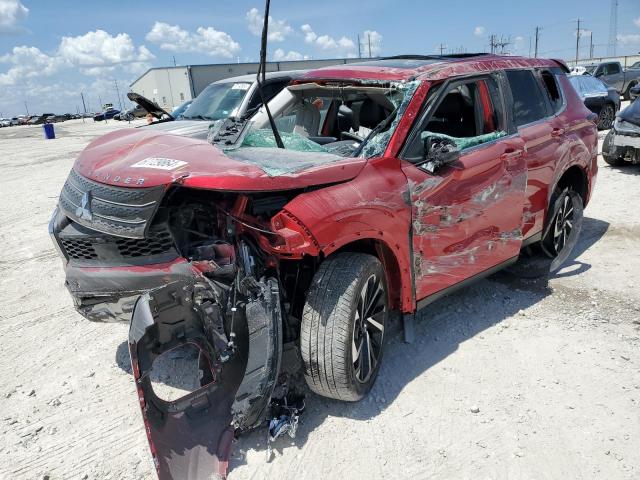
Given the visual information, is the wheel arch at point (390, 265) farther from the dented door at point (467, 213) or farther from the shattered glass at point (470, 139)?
the shattered glass at point (470, 139)

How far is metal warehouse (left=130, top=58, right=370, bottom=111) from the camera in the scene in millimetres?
A: 46069

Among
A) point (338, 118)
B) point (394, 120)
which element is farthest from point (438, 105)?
point (338, 118)

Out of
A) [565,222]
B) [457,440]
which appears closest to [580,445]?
[457,440]

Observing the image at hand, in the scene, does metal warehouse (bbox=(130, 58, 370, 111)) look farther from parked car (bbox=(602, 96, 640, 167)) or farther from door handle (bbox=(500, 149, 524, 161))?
door handle (bbox=(500, 149, 524, 161))

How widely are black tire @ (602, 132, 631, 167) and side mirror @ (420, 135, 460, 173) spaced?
7133 millimetres

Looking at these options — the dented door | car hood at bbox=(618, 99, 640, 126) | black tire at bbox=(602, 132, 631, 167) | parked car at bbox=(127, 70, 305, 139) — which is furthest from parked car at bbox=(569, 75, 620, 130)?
the dented door

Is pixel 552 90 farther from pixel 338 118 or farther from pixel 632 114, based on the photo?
pixel 632 114

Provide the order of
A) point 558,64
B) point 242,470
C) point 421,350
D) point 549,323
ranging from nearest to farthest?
point 242,470
point 421,350
point 549,323
point 558,64

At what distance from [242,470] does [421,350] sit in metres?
1.53

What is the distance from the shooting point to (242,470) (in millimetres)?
2537

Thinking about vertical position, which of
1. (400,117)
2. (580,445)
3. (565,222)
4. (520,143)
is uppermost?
(400,117)

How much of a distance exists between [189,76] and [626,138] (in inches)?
1816

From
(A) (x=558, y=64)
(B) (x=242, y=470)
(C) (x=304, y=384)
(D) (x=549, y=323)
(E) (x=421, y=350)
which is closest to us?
(B) (x=242, y=470)

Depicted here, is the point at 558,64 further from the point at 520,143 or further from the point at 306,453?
the point at 306,453
